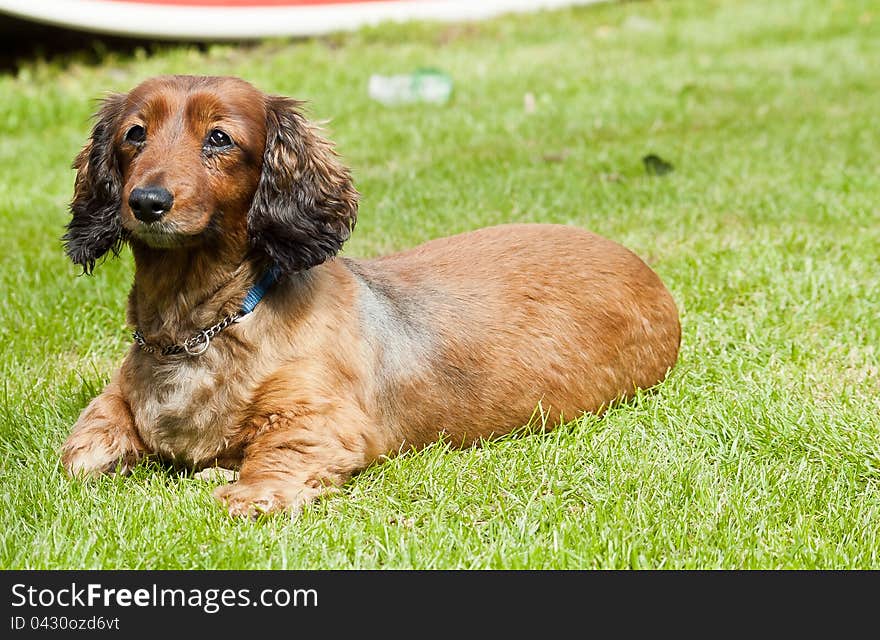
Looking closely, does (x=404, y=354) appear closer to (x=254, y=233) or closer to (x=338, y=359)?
(x=338, y=359)

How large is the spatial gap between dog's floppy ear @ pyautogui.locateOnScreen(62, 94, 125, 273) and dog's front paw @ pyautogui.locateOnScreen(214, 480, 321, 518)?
94cm

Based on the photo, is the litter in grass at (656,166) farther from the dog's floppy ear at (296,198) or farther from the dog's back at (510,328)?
the dog's floppy ear at (296,198)

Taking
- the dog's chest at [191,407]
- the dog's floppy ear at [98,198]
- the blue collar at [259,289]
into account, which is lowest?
the dog's chest at [191,407]

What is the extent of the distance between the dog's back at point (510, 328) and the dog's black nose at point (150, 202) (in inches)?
33.6

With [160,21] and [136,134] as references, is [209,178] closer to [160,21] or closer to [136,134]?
[136,134]

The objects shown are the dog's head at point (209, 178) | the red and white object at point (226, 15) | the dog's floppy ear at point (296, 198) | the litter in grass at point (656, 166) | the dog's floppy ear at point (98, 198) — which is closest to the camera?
the dog's head at point (209, 178)

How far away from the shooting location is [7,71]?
12023 mm

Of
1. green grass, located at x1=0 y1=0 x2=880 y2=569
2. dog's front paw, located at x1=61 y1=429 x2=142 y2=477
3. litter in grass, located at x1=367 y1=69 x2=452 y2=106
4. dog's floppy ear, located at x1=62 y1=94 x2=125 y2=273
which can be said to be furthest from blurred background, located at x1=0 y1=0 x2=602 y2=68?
dog's front paw, located at x1=61 y1=429 x2=142 y2=477

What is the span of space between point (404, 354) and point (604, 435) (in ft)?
2.56

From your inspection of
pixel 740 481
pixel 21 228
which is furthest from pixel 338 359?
pixel 21 228

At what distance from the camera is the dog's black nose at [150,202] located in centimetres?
325

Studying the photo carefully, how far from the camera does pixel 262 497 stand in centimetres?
340

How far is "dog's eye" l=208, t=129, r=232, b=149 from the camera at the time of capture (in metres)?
3.49

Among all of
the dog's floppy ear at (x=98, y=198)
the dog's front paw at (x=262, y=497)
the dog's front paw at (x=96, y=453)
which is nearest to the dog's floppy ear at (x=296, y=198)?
the dog's floppy ear at (x=98, y=198)
